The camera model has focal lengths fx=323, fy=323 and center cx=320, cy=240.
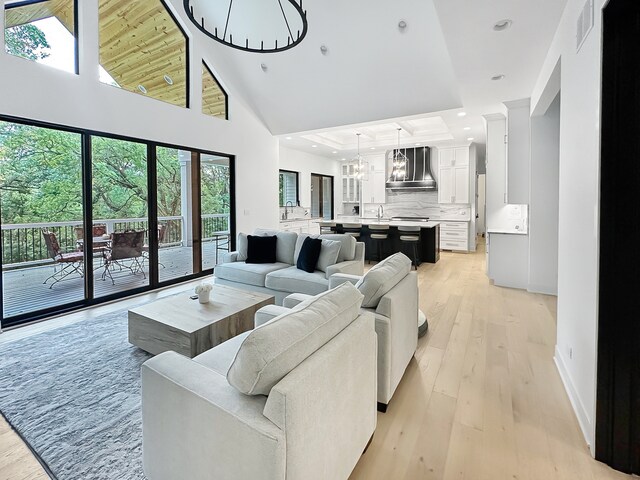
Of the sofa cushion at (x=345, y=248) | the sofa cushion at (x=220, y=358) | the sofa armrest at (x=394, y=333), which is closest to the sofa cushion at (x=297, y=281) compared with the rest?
the sofa cushion at (x=345, y=248)

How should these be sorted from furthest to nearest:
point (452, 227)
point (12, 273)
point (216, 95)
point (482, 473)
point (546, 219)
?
point (452, 227), point (216, 95), point (546, 219), point (12, 273), point (482, 473)

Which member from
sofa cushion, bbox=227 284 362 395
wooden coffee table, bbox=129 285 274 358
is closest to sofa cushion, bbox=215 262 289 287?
wooden coffee table, bbox=129 285 274 358

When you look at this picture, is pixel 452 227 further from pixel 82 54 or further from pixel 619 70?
pixel 82 54

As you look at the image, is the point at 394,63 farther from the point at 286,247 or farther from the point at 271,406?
the point at 271,406

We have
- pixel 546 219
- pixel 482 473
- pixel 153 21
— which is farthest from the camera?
pixel 153 21

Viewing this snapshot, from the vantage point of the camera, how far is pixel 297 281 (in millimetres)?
3801

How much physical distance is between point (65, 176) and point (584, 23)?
509cm

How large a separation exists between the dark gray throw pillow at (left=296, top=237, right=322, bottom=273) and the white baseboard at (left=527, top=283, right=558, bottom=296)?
10.4 feet

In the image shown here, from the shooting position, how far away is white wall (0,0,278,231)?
3.42m

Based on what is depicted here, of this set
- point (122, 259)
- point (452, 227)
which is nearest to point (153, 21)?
point (122, 259)

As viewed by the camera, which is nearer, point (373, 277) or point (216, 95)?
point (373, 277)

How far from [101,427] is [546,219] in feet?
17.5

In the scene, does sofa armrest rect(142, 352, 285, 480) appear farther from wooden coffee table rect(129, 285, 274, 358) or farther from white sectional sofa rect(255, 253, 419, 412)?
wooden coffee table rect(129, 285, 274, 358)

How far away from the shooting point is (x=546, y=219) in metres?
4.50
